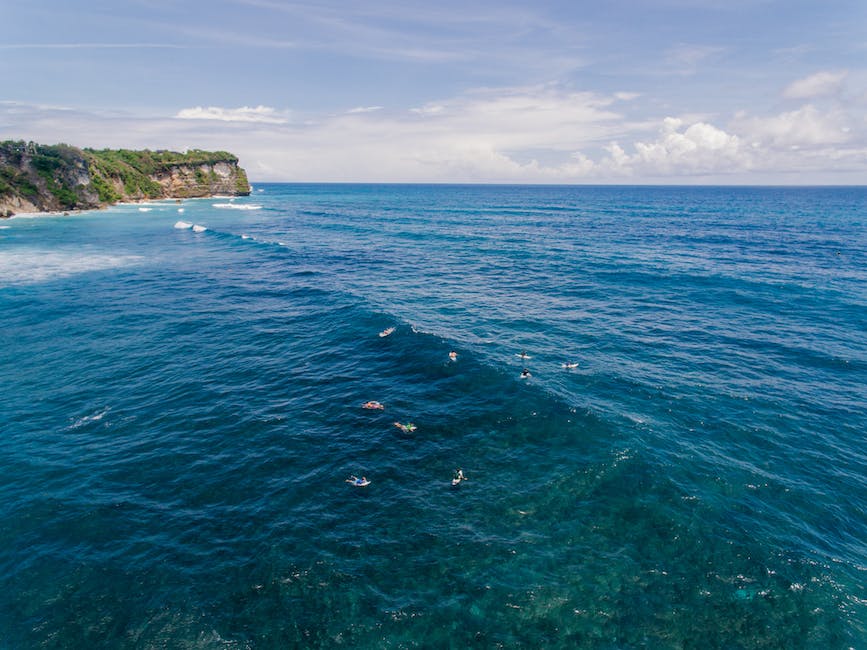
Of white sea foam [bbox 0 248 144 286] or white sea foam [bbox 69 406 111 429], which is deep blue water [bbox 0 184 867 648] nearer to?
white sea foam [bbox 69 406 111 429]

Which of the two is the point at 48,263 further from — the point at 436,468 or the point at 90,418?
the point at 436,468

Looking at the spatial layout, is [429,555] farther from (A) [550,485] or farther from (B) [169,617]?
(B) [169,617]

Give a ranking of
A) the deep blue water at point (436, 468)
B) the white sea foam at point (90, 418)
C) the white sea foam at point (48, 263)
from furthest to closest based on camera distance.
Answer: the white sea foam at point (48, 263) < the white sea foam at point (90, 418) < the deep blue water at point (436, 468)

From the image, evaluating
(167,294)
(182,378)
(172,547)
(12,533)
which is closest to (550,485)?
(172,547)

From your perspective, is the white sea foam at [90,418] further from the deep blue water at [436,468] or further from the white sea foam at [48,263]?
the white sea foam at [48,263]

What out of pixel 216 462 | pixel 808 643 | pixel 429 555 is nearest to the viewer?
pixel 808 643

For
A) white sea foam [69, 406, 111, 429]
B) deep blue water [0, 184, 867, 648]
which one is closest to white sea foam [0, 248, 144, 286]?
deep blue water [0, 184, 867, 648]

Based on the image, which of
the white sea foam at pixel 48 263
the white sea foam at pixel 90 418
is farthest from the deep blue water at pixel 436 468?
the white sea foam at pixel 48 263
